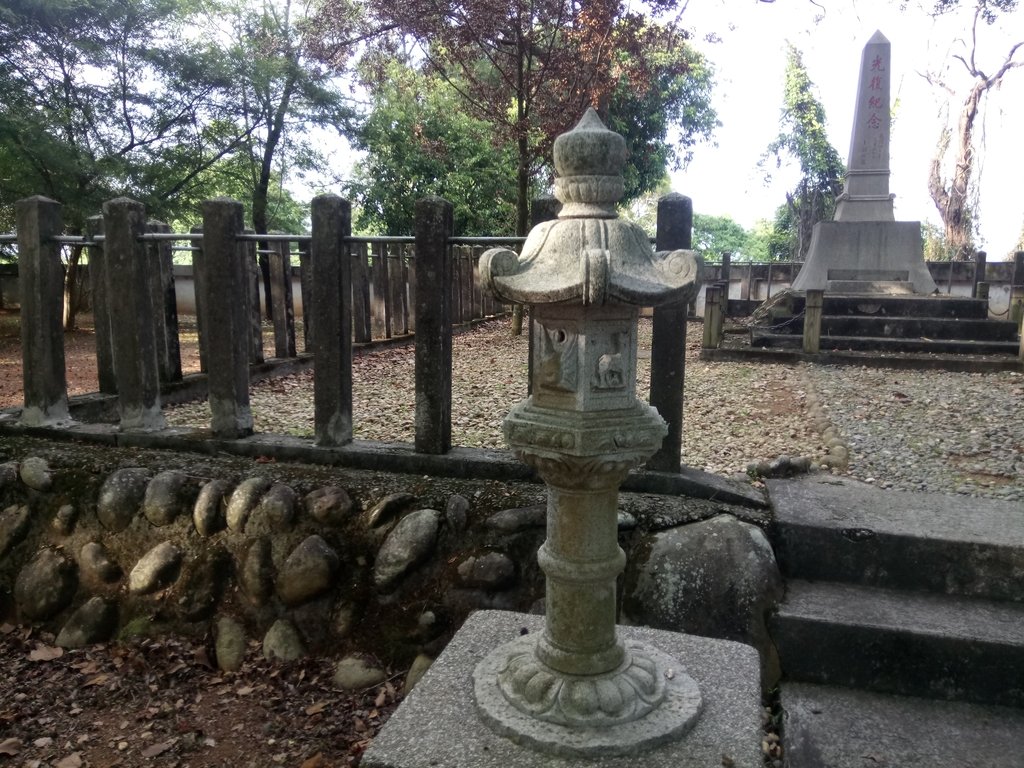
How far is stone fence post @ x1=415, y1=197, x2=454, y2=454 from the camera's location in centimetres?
333

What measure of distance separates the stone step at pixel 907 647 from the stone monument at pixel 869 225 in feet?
32.2

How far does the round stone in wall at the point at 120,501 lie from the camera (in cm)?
355

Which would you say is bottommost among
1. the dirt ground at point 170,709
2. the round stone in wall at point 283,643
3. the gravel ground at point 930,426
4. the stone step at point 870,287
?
the dirt ground at point 170,709

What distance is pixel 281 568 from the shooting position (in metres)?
3.24

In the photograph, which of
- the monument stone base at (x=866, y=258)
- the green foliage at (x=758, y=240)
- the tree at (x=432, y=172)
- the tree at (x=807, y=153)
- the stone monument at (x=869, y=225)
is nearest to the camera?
the monument stone base at (x=866, y=258)

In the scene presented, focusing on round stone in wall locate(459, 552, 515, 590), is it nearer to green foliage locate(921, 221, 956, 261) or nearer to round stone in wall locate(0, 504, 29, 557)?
round stone in wall locate(0, 504, 29, 557)

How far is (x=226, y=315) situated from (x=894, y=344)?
347 inches

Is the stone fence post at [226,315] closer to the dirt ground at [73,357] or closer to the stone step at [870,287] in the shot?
the dirt ground at [73,357]

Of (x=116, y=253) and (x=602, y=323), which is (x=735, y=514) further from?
(x=116, y=253)

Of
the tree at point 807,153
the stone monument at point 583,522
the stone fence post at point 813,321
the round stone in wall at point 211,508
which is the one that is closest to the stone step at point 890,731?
the stone monument at point 583,522

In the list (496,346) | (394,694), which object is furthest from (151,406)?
(496,346)

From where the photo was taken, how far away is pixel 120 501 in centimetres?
356

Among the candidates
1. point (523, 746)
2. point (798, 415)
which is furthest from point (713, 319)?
point (523, 746)

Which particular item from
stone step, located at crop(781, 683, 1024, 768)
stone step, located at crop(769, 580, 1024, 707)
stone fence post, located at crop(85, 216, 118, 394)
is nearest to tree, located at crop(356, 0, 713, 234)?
stone fence post, located at crop(85, 216, 118, 394)
